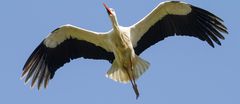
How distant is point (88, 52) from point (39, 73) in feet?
3.31

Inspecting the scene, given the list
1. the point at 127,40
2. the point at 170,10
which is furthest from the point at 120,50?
the point at 170,10

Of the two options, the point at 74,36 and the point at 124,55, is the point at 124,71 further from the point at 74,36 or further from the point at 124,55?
the point at 74,36

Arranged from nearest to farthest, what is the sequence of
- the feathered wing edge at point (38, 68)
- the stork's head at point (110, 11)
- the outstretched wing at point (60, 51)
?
the stork's head at point (110, 11), the outstretched wing at point (60, 51), the feathered wing edge at point (38, 68)

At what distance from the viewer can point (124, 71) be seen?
554 inches

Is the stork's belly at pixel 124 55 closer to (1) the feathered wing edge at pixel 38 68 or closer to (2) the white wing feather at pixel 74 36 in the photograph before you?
(2) the white wing feather at pixel 74 36

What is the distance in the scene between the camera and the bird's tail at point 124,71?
14008 millimetres

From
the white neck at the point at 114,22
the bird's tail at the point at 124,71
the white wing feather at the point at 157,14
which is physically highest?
the white neck at the point at 114,22

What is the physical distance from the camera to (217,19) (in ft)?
45.6

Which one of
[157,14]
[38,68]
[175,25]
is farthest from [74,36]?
[175,25]

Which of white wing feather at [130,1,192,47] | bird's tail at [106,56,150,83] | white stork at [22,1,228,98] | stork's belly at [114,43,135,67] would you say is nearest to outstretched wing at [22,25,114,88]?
white stork at [22,1,228,98]

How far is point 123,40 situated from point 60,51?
60.9 inches

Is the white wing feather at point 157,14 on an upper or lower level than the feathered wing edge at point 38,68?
upper

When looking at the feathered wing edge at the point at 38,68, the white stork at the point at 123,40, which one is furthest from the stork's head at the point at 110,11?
the feathered wing edge at the point at 38,68

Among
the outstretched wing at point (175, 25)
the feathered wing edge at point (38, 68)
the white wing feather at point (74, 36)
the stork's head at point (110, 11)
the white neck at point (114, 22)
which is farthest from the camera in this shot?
the feathered wing edge at point (38, 68)
